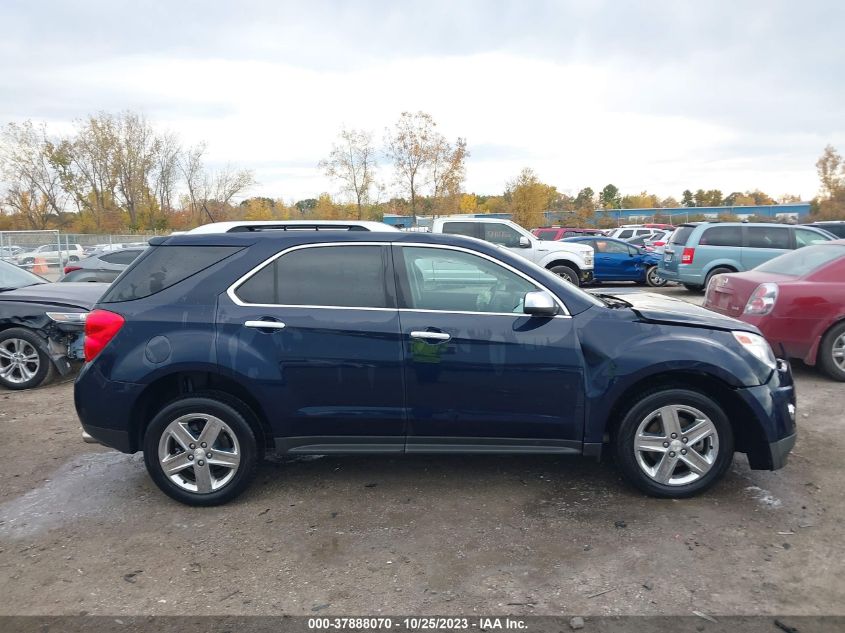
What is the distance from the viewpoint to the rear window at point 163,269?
3.93 m

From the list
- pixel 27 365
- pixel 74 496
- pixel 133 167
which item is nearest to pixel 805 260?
pixel 74 496

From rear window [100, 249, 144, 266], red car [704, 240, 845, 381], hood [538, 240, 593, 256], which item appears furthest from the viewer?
hood [538, 240, 593, 256]

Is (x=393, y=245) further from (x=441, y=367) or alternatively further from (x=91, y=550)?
(x=91, y=550)

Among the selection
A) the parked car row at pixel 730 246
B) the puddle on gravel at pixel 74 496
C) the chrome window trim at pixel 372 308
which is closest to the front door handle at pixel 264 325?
the chrome window trim at pixel 372 308

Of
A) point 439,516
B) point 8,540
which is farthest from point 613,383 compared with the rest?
point 8,540

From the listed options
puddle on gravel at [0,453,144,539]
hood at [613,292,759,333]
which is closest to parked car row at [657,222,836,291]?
hood at [613,292,759,333]

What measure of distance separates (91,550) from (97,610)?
66 centimetres

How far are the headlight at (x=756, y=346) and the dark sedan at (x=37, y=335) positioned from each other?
257 inches

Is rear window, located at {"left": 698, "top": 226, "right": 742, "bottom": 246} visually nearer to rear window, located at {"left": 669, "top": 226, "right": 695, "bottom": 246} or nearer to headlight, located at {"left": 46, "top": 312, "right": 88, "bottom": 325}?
rear window, located at {"left": 669, "top": 226, "right": 695, "bottom": 246}

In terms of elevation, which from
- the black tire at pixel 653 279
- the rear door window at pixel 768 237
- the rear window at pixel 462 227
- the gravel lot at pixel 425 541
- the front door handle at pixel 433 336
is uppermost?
the rear window at pixel 462 227

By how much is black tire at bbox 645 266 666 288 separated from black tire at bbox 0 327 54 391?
50.0ft

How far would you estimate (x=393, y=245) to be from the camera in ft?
13.1

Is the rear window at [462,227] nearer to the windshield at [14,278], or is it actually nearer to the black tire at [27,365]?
the windshield at [14,278]

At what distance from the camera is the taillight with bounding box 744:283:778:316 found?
21.2 ft
